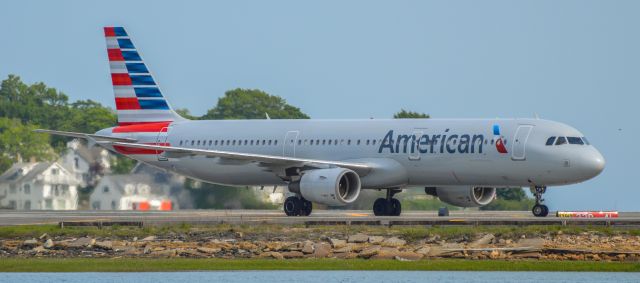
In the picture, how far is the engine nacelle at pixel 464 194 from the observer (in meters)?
54.8

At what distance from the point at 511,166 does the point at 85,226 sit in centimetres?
1448

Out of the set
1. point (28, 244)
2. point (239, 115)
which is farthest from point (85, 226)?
point (239, 115)

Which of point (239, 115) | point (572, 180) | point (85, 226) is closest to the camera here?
point (85, 226)

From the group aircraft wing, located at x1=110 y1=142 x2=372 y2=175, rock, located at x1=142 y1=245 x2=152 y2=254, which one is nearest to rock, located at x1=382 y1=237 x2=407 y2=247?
rock, located at x1=142 y1=245 x2=152 y2=254

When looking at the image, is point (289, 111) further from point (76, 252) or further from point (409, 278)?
point (409, 278)

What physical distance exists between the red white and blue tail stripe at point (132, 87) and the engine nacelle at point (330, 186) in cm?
982

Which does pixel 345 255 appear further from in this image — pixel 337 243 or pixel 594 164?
pixel 594 164

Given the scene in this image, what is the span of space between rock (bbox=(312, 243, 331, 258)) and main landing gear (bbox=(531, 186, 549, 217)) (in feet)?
47.4

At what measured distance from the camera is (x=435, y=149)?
172 ft

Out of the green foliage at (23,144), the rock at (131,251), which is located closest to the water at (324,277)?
the rock at (131,251)

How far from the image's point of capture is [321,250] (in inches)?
1538

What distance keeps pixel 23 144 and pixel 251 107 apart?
19.3 m

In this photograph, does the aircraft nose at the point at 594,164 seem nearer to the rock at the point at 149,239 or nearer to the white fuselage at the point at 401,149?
the white fuselage at the point at 401,149

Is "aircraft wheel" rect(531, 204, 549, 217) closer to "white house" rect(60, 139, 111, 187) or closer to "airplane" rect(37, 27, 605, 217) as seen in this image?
"airplane" rect(37, 27, 605, 217)
